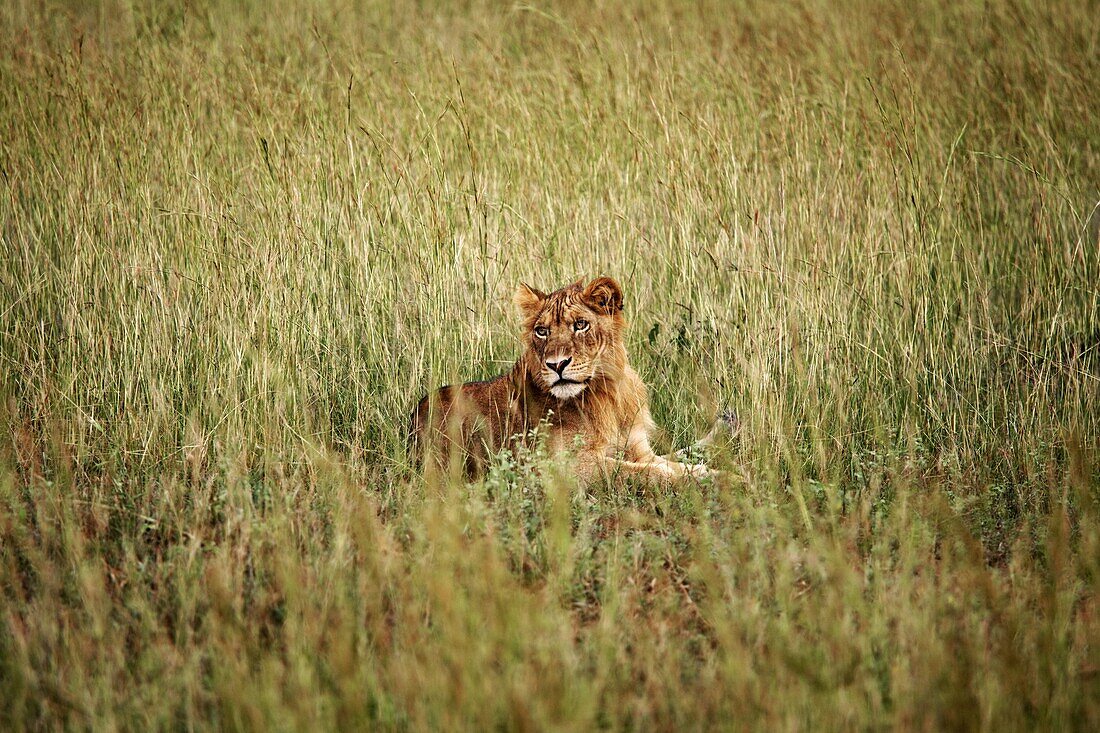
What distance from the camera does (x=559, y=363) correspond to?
4.45m

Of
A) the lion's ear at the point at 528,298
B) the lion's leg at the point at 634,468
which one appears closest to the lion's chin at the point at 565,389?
the lion's leg at the point at 634,468

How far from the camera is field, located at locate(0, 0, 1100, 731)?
2584mm

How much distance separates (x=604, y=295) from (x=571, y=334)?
0.24m

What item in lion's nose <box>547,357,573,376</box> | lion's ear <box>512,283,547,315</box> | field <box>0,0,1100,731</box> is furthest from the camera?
lion's ear <box>512,283,547,315</box>

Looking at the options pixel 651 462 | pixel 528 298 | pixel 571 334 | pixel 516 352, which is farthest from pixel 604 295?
pixel 516 352

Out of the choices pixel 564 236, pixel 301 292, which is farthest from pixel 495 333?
pixel 301 292

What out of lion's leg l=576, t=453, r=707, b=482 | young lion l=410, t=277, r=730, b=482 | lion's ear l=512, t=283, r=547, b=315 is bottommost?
lion's leg l=576, t=453, r=707, b=482

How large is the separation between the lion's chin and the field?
0.40m

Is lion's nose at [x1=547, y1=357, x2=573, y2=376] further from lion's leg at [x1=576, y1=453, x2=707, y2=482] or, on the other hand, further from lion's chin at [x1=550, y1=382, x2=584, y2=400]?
lion's leg at [x1=576, y1=453, x2=707, y2=482]

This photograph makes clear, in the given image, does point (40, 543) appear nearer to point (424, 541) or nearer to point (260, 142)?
point (424, 541)

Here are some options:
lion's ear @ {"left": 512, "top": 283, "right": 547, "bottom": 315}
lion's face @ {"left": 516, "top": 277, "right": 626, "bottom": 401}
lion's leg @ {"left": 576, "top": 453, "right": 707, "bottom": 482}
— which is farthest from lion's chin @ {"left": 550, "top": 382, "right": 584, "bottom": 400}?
lion's ear @ {"left": 512, "top": 283, "right": 547, "bottom": 315}

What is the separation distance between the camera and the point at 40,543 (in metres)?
3.49

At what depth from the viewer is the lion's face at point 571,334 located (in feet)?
14.7

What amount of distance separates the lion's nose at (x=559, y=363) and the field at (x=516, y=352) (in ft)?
1.58
